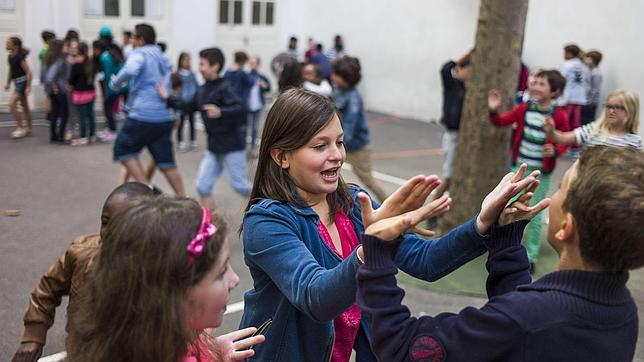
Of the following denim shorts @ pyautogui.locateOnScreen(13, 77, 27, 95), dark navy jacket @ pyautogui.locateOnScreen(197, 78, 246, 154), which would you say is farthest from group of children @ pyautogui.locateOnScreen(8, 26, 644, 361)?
denim shorts @ pyautogui.locateOnScreen(13, 77, 27, 95)

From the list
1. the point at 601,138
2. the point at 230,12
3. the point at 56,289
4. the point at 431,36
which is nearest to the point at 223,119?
the point at 601,138

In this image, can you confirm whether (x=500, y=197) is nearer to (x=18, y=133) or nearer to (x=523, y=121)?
(x=523, y=121)

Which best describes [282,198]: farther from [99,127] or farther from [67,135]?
[99,127]

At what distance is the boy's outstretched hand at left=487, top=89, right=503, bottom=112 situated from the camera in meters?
6.07

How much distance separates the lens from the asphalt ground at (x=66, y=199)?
5.16 m

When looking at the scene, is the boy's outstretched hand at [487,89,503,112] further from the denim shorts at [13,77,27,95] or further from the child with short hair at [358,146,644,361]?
the denim shorts at [13,77,27,95]

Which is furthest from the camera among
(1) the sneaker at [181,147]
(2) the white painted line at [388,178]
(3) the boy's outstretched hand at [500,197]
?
(1) the sneaker at [181,147]

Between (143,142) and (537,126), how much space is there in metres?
3.74

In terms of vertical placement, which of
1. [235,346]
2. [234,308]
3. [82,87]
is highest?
[235,346]

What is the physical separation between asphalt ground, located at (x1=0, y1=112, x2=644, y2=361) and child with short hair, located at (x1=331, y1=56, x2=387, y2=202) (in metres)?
1.25

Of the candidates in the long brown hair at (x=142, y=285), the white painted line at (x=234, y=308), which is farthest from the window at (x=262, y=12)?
the long brown hair at (x=142, y=285)

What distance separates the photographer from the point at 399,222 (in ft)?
5.81

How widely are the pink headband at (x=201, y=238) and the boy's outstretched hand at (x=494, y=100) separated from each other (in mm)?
4584

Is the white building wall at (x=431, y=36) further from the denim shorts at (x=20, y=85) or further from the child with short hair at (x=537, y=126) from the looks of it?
the denim shorts at (x=20, y=85)
